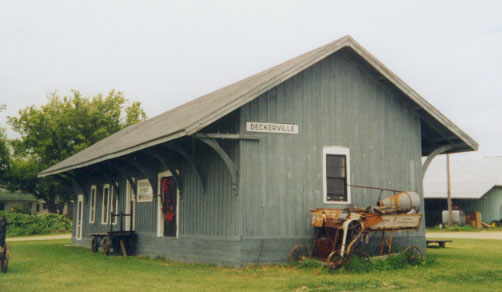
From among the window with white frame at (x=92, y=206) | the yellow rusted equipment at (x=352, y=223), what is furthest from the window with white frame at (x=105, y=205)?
the yellow rusted equipment at (x=352, y=223)

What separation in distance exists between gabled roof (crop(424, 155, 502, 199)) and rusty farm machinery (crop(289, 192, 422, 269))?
30.2 m

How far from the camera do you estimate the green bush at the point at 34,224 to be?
44812 millimetres

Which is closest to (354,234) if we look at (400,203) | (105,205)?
(400,203)

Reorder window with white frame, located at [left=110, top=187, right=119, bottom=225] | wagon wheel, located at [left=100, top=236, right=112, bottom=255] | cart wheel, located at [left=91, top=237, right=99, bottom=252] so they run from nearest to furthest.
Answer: wagon wheel, located at [left=100, top=236, right=112, bottom=255] → cart wheel, located at [left=91, top=237, right=99, bottom=252] → window with white frame, located at [left=110, top=187, right=119, bottom=225]

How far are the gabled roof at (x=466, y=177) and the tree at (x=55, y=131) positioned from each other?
95.2 feet

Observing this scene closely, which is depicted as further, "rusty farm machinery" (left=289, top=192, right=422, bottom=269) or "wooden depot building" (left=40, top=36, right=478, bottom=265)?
"wooden depot building" (left=40, top=36, right=478, bottom=265)

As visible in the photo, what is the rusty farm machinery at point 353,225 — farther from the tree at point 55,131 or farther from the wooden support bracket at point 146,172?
the tree at point 55,131

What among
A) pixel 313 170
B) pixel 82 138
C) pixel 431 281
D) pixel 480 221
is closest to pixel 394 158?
pixel 313 170

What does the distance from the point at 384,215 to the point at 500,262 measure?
405cm

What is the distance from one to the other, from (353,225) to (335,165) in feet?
8.99

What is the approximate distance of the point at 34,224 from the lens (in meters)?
46.1

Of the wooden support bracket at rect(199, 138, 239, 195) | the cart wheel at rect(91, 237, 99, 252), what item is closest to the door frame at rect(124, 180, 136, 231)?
the cart wheel at rect(91, 237, 99, 252)

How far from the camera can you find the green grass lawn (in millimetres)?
→ 11898

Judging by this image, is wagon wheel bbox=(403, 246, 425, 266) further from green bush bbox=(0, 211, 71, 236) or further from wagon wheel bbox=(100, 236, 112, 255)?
green bush bbox=(0, 211, 71, 236)
